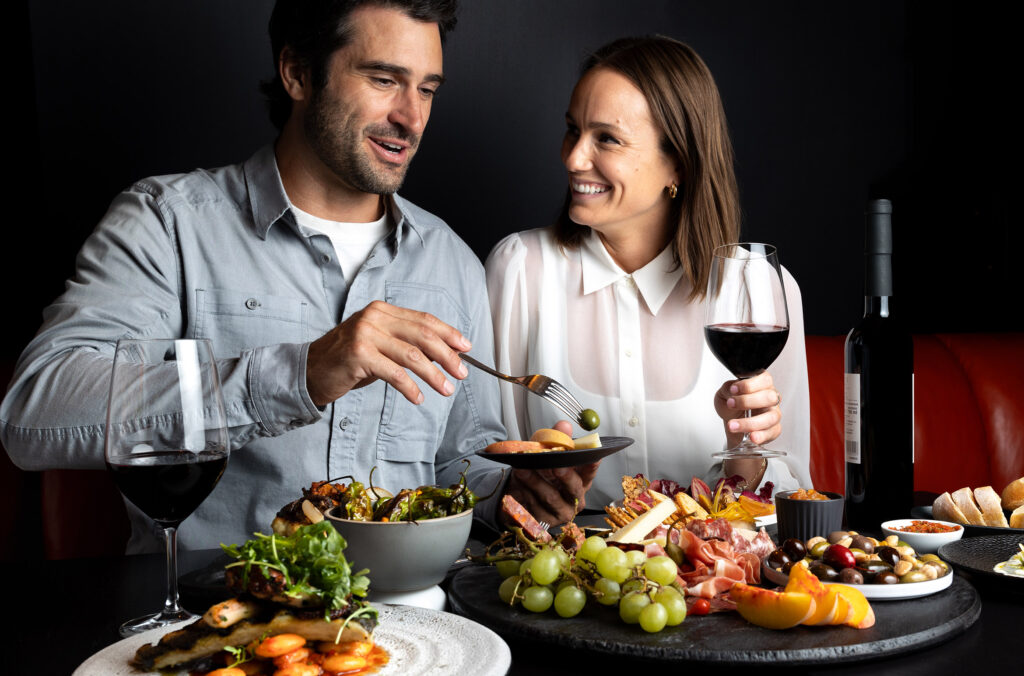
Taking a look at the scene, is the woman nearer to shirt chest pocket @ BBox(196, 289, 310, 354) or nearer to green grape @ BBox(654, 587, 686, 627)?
shirt chest pocket @ BBox(196, 289, 310, 354)

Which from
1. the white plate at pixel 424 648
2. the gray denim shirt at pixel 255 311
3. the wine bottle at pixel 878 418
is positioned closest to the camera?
the white plate at pixel 424 648

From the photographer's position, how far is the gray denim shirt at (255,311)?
5.33 feet

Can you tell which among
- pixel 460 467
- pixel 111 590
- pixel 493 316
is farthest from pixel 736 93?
pixel 111 590

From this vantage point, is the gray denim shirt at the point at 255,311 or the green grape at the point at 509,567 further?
the gray denim shirt at the point at 255,311

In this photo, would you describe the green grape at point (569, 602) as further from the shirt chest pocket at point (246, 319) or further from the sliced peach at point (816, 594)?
the shirt chest pocket at point (246, 319)

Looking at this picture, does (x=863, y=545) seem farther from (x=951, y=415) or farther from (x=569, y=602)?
(x=951, y=415)

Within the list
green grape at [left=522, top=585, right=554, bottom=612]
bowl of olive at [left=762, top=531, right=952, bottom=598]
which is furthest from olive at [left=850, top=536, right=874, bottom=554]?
green grape at [left=522, top=585, right=554, bottom=612]

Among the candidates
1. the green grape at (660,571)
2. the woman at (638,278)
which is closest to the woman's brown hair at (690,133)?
the woman at (638,278)

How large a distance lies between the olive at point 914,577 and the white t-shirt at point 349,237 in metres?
1.23

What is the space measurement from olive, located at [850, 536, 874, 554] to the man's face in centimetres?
123

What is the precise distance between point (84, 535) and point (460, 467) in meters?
0.90

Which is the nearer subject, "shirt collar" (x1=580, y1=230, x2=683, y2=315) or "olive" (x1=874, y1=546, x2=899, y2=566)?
"olive" (x1=874, y1=546, x2=899, y2=566)

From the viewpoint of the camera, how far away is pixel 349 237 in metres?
1.94

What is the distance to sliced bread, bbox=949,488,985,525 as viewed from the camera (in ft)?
4.11
